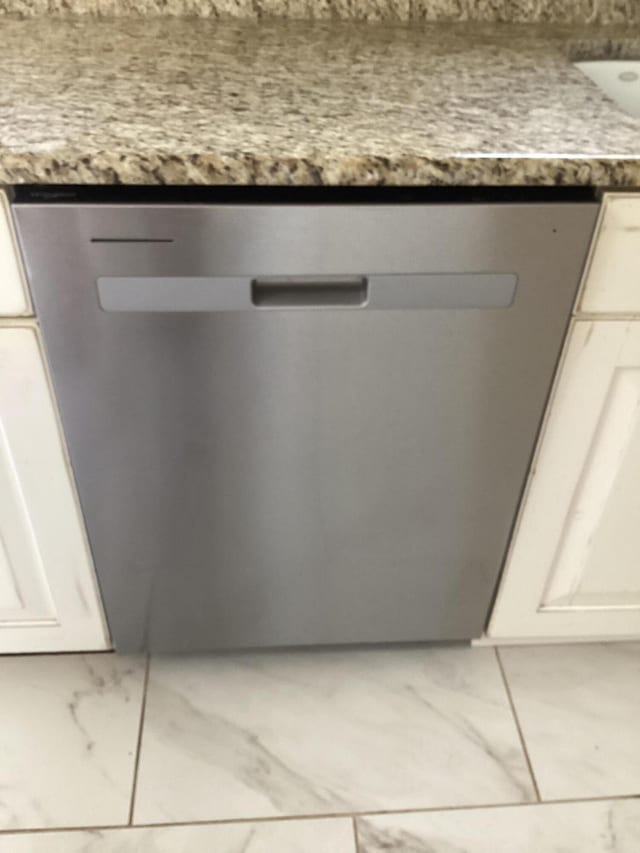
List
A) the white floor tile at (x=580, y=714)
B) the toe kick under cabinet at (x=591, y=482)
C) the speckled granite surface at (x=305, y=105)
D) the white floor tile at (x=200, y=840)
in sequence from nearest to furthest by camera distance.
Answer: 1. the speckled granite surface at (x=305, y=105)
2. the toe kick under cabinet at (x=591, y=482)
3. the white floor tile at (x=200, y=840)
4. the white floor tile at (x=580, y=714)

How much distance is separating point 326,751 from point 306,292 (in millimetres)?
795

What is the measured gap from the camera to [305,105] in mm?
972

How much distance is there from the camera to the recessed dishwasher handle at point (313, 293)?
3.02ft

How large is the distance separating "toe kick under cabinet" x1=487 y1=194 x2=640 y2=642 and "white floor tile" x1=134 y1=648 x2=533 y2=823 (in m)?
0.16

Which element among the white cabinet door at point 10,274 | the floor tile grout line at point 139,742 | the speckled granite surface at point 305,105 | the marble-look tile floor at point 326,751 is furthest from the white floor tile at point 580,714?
the white cabinet door at point 10,274

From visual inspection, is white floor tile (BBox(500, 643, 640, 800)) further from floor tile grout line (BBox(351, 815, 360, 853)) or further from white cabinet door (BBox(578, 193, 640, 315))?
white cabinet door (BBox(578, 193, 640, 315))

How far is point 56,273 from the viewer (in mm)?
887

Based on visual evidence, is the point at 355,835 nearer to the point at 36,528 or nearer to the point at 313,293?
the point at 36,528

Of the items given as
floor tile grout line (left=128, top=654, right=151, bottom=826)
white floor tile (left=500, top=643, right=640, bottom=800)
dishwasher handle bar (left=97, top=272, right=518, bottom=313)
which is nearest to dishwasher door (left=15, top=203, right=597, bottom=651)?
dishwasher handle bar (left=97, top=272, right=518, bottom=313)

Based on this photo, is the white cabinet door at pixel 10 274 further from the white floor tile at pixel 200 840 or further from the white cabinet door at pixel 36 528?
the white floor tile at pixel 200 840

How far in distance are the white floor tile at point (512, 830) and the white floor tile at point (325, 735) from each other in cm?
2

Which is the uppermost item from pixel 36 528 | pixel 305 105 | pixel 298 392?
pixel 305 105

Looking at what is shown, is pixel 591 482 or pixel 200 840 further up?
pixel 591 482

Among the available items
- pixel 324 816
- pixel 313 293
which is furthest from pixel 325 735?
pixel 313 293
